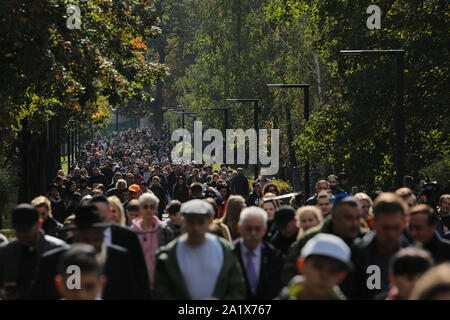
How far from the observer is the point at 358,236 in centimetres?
804

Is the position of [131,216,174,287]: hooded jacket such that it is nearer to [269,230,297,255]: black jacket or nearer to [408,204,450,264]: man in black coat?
[269,230,297,255]: black jacket

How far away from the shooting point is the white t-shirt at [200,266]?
6961 mm

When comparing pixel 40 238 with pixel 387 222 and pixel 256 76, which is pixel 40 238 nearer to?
pixel 387 222

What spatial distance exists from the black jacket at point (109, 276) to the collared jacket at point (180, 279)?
27cm

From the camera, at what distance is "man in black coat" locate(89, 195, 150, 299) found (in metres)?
7.41

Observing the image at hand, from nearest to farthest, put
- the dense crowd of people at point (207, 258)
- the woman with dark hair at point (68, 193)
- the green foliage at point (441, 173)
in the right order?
the dense crowd of people at point (207, 258) → the woman with dark hair at point (68, 193) → the green foliage at point (441, 173)

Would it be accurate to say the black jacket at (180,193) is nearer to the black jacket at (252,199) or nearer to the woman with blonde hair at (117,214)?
the black jacket at (252,199)

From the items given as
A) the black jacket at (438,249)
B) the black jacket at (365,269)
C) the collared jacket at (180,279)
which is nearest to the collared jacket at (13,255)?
the collared jacket at (180,279)

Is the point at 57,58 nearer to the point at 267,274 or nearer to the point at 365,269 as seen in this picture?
the point at 267,274

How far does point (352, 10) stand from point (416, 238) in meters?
19.3

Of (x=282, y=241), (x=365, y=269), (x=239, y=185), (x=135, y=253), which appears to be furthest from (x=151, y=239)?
(x=239, y=185)

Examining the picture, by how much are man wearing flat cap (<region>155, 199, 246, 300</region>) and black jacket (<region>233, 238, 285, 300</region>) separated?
617 millimetres

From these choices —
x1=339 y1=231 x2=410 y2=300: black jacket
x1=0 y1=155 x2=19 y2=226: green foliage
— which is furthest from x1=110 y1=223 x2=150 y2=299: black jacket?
x1=0 y1=155 x2=19 y2=226: green foliage
